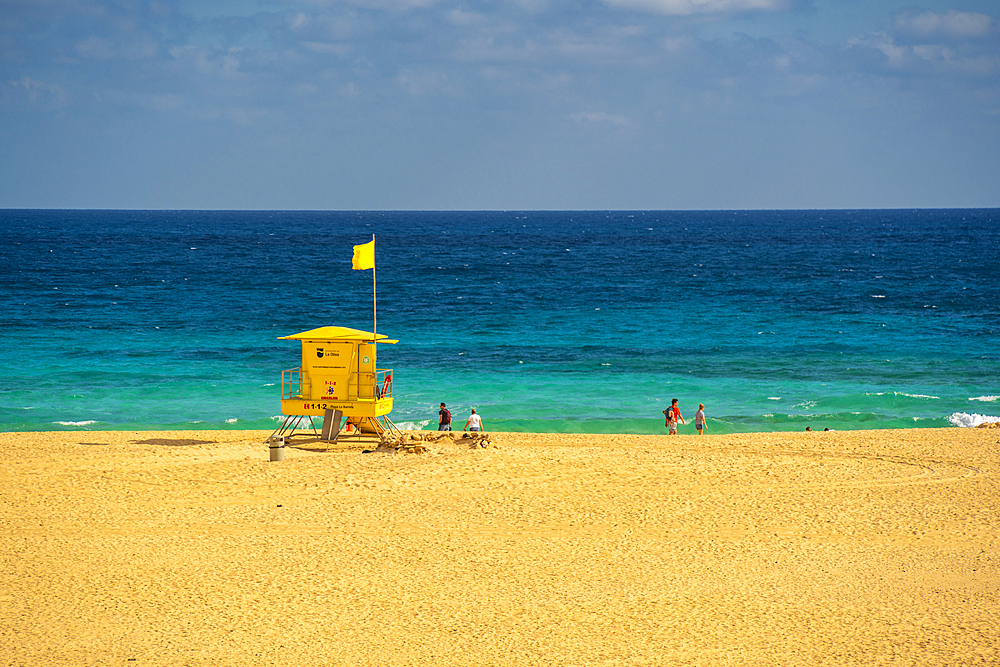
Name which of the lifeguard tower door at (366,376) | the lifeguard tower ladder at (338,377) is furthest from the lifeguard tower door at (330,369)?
the lifeguard tower door at (366,376)

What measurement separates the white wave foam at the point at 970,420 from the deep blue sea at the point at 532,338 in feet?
0.30

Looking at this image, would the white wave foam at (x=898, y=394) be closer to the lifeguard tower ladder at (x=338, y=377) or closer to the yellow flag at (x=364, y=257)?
the lifeguard tower ladder at (x=338, y=377)

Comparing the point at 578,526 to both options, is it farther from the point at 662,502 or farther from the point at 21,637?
the point at 21,637

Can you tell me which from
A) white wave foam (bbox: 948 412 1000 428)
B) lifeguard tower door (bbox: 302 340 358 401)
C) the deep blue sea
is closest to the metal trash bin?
lifeguard tower door (bbox: 302 340 358 401)

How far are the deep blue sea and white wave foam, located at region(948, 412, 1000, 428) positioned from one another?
0.30ft

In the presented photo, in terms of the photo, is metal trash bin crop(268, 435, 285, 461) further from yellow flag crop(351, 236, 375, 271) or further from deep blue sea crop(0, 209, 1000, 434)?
deep blue sea crop(0, 209, 1000, 434)

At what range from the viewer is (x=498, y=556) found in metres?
14.2

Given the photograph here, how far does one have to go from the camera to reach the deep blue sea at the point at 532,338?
1120 inches

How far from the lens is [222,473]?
60.3 ft

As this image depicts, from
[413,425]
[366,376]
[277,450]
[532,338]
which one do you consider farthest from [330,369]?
[532,338]

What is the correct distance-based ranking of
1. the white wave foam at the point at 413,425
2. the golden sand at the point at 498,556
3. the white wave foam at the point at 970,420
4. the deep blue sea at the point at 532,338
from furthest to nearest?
the deep blue sea at the point at 532,338, the white wave foam at the point at 970,420, the white wave foam at the point at 413,425, the golden sand at the point at 498,556

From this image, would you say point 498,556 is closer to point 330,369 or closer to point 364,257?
point 330,369

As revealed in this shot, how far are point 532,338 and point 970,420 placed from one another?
20454 millimetres

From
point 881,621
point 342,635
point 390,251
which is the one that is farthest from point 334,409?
point 390,251
